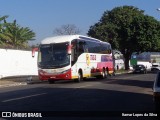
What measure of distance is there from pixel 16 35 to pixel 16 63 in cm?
2155

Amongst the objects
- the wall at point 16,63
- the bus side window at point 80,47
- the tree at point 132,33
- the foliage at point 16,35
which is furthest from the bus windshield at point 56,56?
the tree at point 132,33

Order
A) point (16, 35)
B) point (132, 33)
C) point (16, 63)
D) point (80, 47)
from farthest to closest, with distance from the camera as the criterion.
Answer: point (132, 33), point (16, 35), point (16, 63), point (80, 47)

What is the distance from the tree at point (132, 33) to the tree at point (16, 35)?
12.7 meters

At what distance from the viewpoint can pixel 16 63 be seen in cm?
4819

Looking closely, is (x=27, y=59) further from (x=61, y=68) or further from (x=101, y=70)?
(x=61, y=68)

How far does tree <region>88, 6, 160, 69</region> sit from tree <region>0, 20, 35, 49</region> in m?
12.7

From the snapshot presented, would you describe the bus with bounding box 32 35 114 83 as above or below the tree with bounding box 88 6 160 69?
below

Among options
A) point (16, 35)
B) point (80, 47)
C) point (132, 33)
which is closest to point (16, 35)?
point (16, 35)

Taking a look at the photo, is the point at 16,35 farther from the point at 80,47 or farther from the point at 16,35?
the point at 80,47

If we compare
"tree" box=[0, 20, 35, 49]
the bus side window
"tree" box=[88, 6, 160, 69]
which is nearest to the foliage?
"tree" box=[0, 20, 35, 49]

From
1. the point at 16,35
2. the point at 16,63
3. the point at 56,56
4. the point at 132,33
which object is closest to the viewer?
the point at 56,56

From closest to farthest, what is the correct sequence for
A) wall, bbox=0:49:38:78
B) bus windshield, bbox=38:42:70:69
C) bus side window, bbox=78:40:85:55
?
1. bus windshield, bbox=38:42:70:69
2. bus side window, bbox=78:40:85:55
3. wall, bbox=0:49:38:78

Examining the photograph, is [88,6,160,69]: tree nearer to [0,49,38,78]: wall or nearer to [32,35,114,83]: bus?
[0,49,38,78]: wall

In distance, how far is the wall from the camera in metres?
45.5
